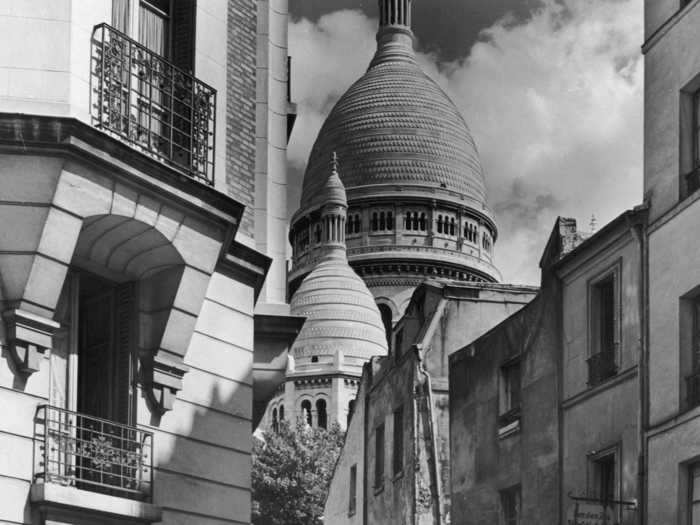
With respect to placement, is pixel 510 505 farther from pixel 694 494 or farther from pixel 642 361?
pixel 694 494

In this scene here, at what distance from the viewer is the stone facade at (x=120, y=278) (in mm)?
15758

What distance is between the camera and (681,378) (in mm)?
23922

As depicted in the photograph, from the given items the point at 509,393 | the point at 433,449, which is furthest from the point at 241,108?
the point at 433,449

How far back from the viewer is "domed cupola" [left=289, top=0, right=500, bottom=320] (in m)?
172

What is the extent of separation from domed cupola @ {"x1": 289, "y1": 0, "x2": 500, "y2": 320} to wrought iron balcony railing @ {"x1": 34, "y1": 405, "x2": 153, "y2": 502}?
15039cm

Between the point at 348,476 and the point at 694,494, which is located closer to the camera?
the point at 694,494

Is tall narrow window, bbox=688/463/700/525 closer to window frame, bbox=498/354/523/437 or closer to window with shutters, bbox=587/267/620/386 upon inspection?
window with shutters, bbox=587/267/620/386

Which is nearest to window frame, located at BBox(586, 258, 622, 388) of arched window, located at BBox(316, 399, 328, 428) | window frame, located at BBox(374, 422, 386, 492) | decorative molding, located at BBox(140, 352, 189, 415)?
decorative molding, located at BBox(140, 352, 189, 415)

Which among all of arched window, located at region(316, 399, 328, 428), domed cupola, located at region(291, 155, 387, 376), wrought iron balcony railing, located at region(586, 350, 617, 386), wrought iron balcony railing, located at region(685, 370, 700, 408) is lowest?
wrought iron balcony railing, located at region(685, 370, 700, 408)

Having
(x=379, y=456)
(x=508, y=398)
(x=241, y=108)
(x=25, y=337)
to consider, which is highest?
(x=241, y=108)

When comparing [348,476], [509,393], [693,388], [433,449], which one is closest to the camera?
[693,388]

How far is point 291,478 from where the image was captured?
300 ft

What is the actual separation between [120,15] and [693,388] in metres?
9.80

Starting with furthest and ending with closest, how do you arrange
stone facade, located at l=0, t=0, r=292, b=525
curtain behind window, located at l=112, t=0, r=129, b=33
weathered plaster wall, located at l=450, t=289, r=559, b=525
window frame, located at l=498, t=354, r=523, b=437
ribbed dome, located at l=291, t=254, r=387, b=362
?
ribbed dome, located at l=291, t=254, r=387, b=362 < window frame, located at l=498, t=354, r=523, b=437 < weathered plaster wall, located at l=450, t=289, r=559, b=525 < curtain behind window, located at l=112, t=0, r=129, b=33 < stone facade, located at l=0, t=0, r=292, b=525
